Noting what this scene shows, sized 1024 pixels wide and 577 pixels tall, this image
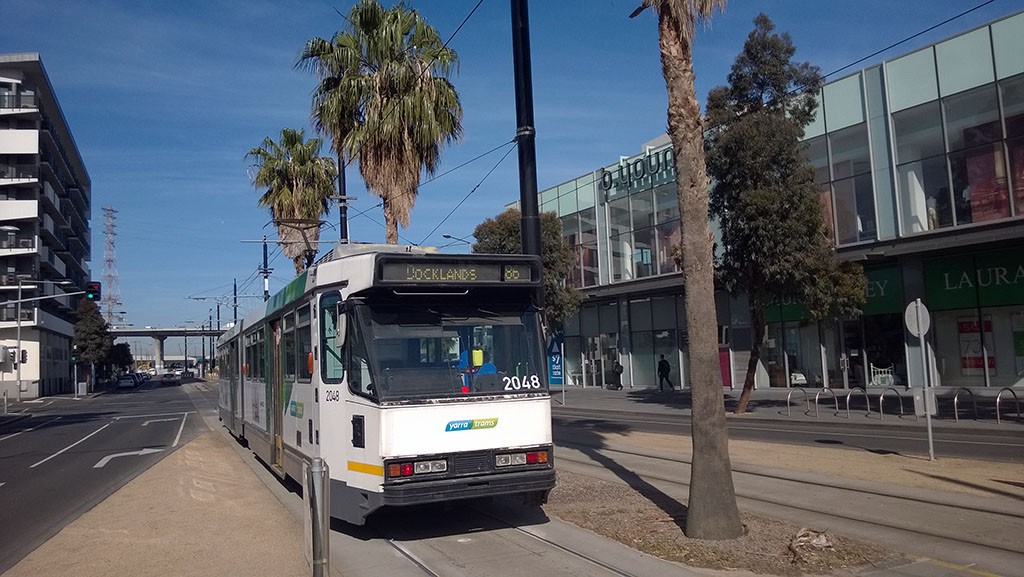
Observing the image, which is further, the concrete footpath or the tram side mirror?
the tram side mirror

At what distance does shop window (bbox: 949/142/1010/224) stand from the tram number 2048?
22571 mm

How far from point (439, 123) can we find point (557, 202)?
2911 centimetres

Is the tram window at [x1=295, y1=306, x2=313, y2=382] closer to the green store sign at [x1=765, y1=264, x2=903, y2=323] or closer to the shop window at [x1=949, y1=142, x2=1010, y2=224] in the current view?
the green store sign at [x1=765, y1=264, x2=903, y2=323]

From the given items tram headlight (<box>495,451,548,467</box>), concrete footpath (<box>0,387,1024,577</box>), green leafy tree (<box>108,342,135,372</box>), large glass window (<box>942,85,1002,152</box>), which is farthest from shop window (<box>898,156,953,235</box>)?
green leafy tree (<box>108,342,135,372</box>)

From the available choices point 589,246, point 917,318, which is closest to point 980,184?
point 917,318

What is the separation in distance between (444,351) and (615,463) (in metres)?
6.48

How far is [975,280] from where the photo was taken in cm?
2748

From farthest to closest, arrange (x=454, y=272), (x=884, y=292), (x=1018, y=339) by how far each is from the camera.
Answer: (x=884, y=292) < (x=1018, y=339) < (x=454, y=272)

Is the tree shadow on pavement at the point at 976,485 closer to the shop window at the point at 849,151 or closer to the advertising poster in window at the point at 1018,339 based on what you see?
the advertising poster in window at the point at 1018,339

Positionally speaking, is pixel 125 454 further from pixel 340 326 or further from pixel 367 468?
pixel 367 468

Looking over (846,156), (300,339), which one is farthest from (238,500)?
(846,156)

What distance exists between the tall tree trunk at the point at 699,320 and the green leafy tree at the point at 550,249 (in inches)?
1049

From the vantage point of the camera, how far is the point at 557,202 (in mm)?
47062

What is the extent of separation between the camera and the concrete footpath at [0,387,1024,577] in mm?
8219
